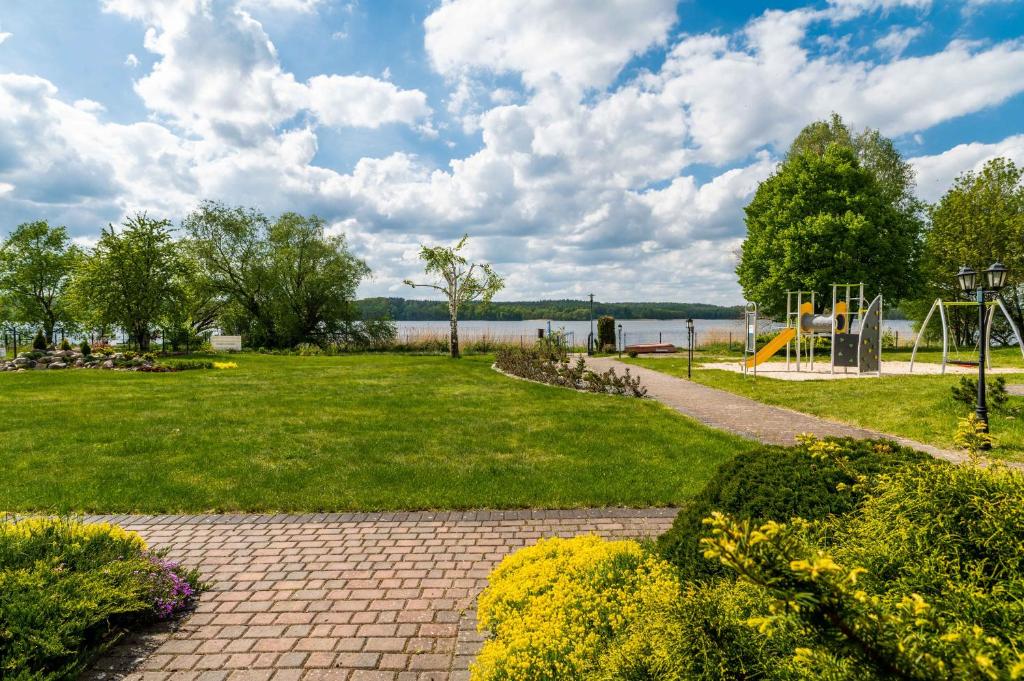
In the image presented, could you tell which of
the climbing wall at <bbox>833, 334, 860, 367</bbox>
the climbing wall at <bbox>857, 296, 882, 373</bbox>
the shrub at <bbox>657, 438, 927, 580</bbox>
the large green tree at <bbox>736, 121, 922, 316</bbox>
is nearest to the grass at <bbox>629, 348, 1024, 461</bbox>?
the climbing wall at <bbox>857, 296, 882, 373</bbox>

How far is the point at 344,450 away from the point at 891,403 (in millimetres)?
11279

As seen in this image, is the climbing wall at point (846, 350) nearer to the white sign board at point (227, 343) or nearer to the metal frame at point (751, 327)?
the metal frame at point (751, 327)

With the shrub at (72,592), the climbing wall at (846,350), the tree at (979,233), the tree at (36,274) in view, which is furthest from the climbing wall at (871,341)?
the tree at (36,274)

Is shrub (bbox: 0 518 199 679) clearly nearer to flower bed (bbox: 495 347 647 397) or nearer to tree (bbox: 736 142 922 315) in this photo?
flower bed (bbox: 495 347 647 397)

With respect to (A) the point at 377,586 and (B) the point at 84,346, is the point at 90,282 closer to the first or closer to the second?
(B) the point at 84,346

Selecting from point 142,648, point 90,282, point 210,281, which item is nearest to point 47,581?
point 142,648

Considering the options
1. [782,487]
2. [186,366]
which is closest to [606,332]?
[186,366]

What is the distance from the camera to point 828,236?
1064 inches

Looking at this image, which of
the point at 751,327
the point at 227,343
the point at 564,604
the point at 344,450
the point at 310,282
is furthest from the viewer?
the point at 310,282

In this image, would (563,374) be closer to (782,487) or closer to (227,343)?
(782,487)

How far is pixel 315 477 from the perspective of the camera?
7.39 metres

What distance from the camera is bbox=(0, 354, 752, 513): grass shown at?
6.57m

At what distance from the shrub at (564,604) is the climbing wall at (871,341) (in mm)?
18231

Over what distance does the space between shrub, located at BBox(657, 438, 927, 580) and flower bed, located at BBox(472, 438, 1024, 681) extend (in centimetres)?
1
